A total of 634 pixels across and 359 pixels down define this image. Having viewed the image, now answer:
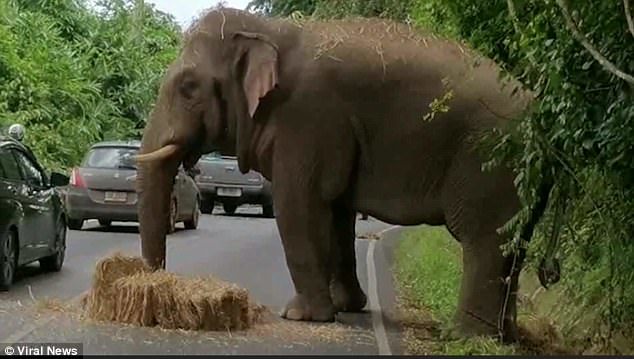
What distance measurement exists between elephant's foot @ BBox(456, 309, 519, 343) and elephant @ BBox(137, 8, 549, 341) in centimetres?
1

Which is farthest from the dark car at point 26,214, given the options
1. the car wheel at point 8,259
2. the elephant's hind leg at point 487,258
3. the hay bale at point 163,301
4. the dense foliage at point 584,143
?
the dense foliage at point 584,143

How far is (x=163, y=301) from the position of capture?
10547mm

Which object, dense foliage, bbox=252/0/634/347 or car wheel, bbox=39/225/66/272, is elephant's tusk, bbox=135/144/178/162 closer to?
dense foliage, bbox=252/0/634/347

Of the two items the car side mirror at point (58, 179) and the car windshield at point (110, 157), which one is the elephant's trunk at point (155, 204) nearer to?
the car side mirror at point (58, 179)

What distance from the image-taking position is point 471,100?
1123 cm

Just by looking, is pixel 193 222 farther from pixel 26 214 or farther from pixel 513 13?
pixel 513 13

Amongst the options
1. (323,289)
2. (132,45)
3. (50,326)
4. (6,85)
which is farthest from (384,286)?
(132,45)

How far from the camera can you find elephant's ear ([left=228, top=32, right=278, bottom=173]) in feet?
37.8

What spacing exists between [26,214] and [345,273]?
3.79 meters

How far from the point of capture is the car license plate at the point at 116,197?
2323 centimetres

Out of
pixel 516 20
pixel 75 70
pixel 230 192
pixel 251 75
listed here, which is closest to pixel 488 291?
pixel 516 20

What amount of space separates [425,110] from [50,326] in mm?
3639

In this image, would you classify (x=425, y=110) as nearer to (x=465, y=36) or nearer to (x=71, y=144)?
(x=465, y=36)

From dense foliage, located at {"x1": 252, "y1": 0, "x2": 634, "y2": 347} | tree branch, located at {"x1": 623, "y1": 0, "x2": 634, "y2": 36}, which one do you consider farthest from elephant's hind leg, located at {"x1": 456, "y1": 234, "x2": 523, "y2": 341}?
tree branch, located at {"x1": 623, "y1": 0, "x2": 634, "y2": 36}
